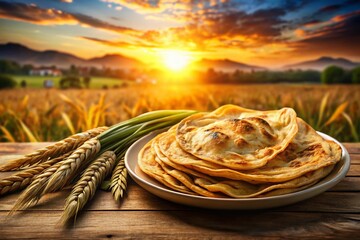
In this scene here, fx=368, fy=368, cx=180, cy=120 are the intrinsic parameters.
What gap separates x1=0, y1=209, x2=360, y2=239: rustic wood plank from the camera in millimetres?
1110

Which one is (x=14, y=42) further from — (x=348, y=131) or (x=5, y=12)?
(x=348, y=131)

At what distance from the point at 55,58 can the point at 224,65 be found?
7.17 feet

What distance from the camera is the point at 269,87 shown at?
480 cm

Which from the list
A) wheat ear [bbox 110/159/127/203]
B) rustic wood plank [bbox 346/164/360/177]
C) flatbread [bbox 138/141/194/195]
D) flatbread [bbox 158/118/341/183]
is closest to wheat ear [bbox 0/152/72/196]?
wheat ear [bbox 110/159/127/203]

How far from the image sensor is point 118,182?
1.45 meters

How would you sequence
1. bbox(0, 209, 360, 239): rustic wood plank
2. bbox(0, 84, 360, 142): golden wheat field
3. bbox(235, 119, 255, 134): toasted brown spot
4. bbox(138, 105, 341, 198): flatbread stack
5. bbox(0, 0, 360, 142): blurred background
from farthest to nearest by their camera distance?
bbox(0, 0, 360, 142): blurred background < bbox(0, 84, 360, 142): golden wheat field < bbox(235, 119, 255, 134): toasted brown spot < bbox(138, 105, 341, 198): flatbread stack < bbox(0, 209, 360, 239): rustic wood plank

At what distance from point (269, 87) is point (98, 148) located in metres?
3.56

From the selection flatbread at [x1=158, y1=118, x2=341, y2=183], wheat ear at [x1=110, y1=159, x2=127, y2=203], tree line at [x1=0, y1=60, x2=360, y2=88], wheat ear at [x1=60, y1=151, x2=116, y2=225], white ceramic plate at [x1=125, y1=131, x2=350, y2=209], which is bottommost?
tree line at [x1=0, y1=60, x2=360, y2=88]

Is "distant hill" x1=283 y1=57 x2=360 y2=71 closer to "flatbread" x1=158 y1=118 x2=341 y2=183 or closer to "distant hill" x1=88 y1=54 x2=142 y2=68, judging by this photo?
"distant hill" x1=88 y1=54 x2=142 y2=68

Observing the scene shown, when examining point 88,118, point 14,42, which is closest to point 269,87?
point 88,118

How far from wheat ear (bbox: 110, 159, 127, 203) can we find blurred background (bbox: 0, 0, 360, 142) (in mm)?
2632

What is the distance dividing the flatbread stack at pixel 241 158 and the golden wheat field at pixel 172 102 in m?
1.83

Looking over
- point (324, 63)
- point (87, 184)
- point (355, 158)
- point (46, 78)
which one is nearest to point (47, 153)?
point (87, 184)

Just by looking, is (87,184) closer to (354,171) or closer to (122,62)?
(354,171)
